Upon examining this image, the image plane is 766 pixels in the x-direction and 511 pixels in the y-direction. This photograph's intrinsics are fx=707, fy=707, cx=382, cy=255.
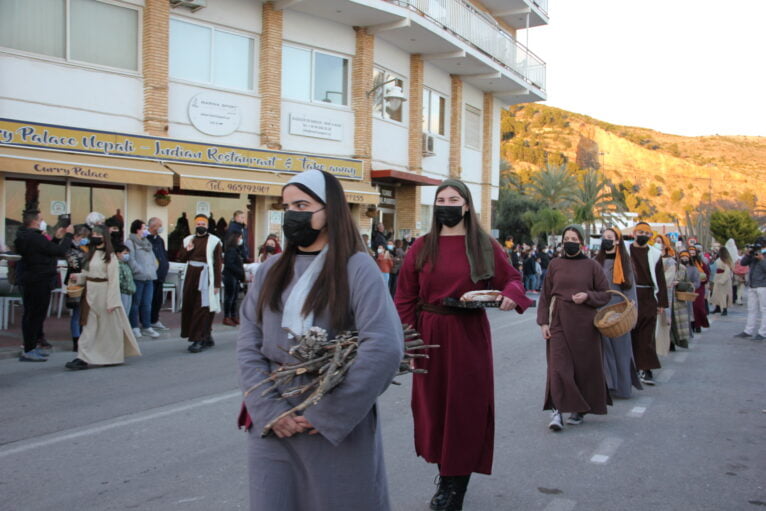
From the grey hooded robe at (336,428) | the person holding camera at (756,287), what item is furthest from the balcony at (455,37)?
the grey hooded robe at (336,428)

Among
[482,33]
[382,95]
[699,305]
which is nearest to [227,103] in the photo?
[382,95]

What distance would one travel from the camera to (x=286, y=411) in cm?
258

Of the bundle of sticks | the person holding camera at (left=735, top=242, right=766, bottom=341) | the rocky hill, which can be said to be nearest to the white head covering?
the bundle of sticks

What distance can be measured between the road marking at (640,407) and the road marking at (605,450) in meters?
1.09

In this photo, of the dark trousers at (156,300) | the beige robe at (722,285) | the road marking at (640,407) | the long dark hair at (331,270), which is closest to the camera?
the long dark hair at (331,270)

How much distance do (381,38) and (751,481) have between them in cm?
1894

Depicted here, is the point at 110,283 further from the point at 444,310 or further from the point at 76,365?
the point at 444,310

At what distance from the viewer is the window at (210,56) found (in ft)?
56.6

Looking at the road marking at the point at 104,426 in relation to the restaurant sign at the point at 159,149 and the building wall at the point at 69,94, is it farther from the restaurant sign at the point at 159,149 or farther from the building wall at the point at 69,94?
the building wall at the point at 69,94

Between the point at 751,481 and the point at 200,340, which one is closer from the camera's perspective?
the point at 751,481

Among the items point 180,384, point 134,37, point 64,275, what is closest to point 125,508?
point 180,384

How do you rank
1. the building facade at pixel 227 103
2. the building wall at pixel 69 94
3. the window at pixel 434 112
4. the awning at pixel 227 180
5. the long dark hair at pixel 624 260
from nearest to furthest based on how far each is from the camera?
the long dark hair at pixel 624 260
the building wall at pixel 69 94
the building facade at pixel 227 103
the awning at pixel 227 180
the window at pixel 434 112

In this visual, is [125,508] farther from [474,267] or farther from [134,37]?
[134,37]

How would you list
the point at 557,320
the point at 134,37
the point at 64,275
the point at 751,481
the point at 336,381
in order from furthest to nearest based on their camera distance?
the point at 134,37 < the point at 64,275 < the point at 557,320 < the point at 751,481 < the point at 336,381
